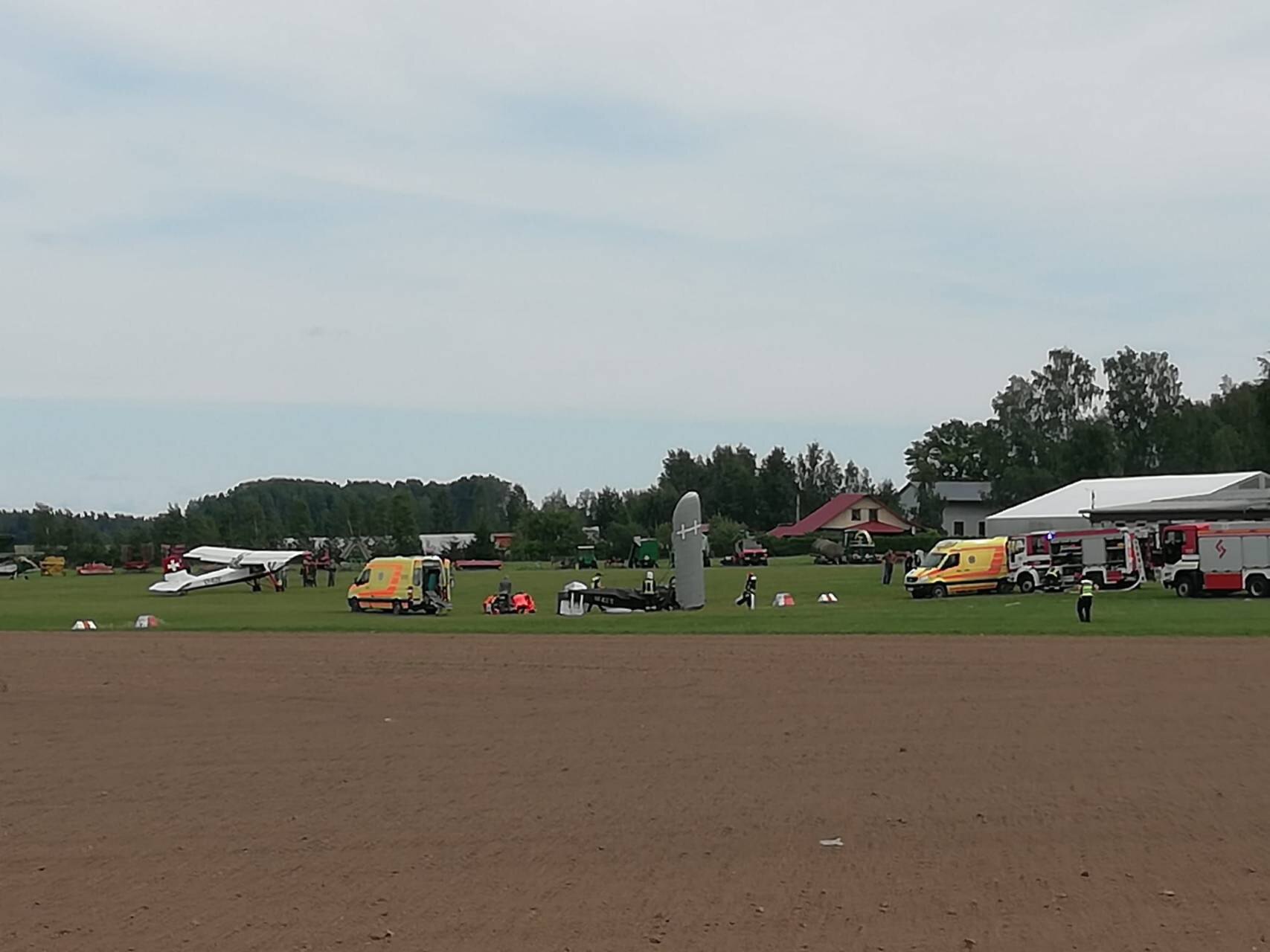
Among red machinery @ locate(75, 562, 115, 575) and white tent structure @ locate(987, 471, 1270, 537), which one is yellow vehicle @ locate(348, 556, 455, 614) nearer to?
white tent structure @ locate(987, 471, 1270, 537)

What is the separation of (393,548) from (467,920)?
13244cm

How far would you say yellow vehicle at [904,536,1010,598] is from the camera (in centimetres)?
5297

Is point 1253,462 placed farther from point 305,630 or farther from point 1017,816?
point 1017,816

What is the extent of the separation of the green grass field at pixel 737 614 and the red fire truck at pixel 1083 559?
1121 millimetres

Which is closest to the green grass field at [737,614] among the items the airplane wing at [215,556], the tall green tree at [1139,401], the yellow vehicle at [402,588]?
the yellow vehicle at [402,588]

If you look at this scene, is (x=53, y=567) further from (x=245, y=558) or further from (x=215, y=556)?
(x=245, y=558)

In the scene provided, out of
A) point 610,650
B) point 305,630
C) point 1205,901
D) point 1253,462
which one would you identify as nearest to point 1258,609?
point 610,650

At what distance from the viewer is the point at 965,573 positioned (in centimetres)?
5331

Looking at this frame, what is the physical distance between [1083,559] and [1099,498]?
30905mm

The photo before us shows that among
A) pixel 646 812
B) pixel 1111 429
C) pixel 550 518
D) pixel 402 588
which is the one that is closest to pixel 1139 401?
pixel 1111 429

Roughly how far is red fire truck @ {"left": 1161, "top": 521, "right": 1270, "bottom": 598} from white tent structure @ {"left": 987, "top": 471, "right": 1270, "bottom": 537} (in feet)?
74.5

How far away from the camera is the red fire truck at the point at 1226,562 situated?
44.0m

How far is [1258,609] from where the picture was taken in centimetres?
3772

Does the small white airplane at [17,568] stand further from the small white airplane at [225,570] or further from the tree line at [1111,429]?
the tree line at [1111,429]
